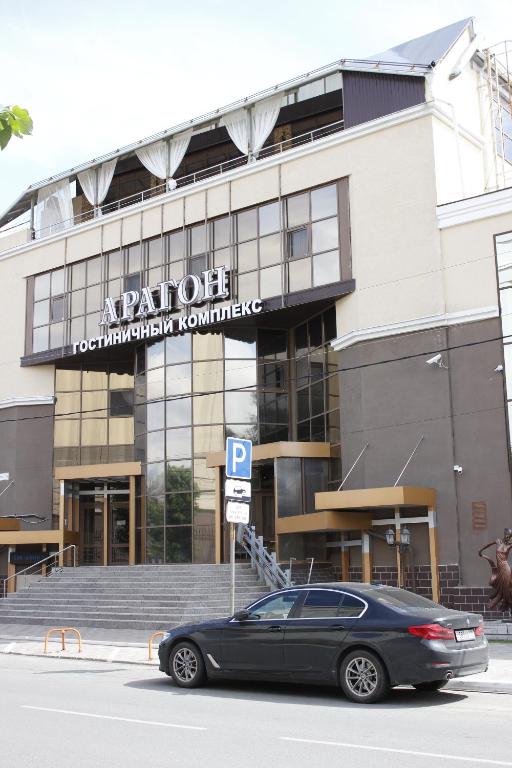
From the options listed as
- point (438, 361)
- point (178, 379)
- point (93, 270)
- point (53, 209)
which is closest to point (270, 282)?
point (178, 379)

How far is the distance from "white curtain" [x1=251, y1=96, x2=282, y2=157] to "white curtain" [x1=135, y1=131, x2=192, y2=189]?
9.51ft

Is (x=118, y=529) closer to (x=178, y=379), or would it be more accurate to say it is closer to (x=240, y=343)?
(x=178, y=379)

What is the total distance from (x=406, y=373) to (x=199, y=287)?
8668 millimetres

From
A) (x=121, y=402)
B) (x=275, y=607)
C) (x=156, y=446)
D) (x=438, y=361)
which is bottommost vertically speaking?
(x=275, y=607)

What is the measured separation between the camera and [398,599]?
1250 cm

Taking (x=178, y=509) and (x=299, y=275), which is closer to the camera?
(x=299, y=275)

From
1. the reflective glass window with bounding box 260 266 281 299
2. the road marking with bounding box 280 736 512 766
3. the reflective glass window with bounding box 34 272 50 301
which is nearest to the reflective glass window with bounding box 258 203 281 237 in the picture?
the reflective glass window with bounding box 260 266 281 299

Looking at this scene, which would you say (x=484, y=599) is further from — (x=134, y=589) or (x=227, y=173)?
(x=227, y=173)

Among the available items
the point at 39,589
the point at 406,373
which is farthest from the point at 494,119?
the point at 39,589

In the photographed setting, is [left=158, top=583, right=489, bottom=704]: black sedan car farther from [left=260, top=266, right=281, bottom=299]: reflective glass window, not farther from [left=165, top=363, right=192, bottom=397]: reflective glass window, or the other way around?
[left=165, top=363, right=192, bottom=397]: reflective glass window

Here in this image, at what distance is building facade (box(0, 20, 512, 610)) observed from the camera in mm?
25375

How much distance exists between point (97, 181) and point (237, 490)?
23.6 meters

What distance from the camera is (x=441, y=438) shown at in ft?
83.1

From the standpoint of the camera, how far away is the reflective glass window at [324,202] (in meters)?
29.1
